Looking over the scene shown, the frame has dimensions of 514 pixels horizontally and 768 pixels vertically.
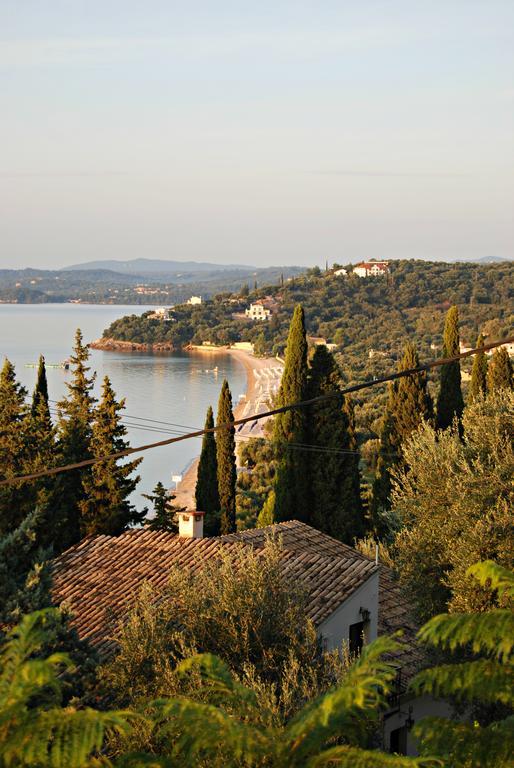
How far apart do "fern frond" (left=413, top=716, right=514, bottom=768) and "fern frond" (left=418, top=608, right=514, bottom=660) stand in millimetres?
369

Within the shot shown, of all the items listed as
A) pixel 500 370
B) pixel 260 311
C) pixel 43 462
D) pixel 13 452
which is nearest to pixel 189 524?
pixel 43 462

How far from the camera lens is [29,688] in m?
3.01

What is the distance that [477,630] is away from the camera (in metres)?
4.03

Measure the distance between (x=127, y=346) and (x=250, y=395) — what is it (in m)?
48.4

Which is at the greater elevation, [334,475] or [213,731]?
[213,731]

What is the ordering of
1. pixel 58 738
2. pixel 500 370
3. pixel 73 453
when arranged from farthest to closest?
pixel 500 370 → pixel 73 453 → pixel 58 738

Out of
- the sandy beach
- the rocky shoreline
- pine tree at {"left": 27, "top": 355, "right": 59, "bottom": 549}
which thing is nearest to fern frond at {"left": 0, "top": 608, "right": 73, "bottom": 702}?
pine tree at {"left": 27, "top": 355, "right": 59, "bottom": 549}

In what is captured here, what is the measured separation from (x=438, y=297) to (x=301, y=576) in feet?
315

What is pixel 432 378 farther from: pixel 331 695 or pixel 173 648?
pixel 331 695

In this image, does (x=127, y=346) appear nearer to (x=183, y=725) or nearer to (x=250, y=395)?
(x=250, y=395)

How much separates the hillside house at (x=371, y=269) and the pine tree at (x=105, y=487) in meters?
106

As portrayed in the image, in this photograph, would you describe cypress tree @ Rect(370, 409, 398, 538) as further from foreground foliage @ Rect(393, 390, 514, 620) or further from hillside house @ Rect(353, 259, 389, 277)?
hillside house @ Rect(353, 259, 389, 277)

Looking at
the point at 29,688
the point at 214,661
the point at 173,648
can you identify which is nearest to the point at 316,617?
the point at 173,648

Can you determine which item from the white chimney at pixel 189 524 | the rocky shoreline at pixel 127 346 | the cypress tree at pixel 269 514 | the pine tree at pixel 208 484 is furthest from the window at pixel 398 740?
the rocky shoreline at pixel 127 346
